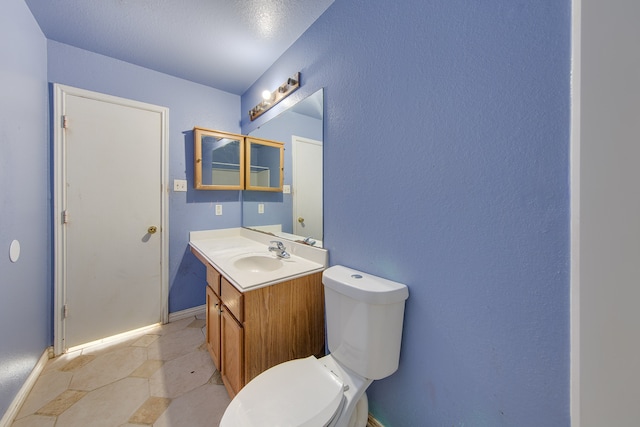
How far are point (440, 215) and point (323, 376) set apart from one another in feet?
2.64

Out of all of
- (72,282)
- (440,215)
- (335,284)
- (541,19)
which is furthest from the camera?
(72,282)

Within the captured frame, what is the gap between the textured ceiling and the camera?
54.3 inches

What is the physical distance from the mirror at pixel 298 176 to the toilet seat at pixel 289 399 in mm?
734

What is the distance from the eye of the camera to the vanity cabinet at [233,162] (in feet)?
7.01

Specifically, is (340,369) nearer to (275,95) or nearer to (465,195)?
(465,195)

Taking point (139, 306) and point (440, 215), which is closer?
point (440, 215)

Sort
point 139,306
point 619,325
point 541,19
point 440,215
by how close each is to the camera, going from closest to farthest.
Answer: point 619,325
point 541,19
point 440,215
point 139,306

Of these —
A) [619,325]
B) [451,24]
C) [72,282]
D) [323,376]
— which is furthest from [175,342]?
[451,24]

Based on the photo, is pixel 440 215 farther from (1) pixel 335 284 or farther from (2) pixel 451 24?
(2) pixel 451 24

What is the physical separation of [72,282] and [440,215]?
2.52m

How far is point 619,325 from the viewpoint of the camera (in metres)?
0.43

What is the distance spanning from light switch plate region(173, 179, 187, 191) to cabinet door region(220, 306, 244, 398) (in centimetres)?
136

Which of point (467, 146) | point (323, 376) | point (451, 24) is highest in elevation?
point (451, 24)

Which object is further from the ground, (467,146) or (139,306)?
(467,146)
